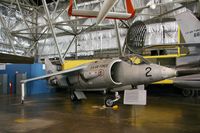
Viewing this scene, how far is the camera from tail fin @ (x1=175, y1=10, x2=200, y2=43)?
9.55 metres

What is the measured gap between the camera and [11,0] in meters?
25.7

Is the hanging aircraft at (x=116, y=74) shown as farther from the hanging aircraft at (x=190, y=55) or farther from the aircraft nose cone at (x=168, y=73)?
the hanging aircraft at (x=190, y=55)

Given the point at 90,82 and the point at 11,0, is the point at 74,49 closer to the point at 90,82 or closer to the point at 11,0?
the point at 11,0

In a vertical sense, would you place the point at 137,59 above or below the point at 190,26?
below

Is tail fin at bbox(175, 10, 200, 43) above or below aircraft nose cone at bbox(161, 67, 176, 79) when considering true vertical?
above

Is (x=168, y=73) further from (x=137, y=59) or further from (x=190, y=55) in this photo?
(x=137, y=59)

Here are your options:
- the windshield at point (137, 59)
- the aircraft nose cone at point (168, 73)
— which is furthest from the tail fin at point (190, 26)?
the windshield at point (137, 59)

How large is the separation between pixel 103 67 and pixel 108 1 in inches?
257

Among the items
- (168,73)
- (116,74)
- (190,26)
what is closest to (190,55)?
(168,73)

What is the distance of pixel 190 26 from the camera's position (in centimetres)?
979

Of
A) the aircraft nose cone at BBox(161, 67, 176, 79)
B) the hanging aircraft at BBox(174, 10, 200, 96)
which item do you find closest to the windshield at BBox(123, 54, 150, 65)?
the aircraft nose cone at BBox(161, 67, 176, 79)

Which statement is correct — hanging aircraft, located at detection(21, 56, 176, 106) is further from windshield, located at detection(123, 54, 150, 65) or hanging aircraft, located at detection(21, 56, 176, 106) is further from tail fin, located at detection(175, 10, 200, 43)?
tail fin, located at detection(175, 10, 200, 43)

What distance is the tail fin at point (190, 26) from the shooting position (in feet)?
31.3

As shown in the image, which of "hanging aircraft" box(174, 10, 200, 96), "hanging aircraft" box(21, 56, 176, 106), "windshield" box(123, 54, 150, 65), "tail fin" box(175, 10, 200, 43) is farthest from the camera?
"windshield" box(123, 54, 150, 65)
